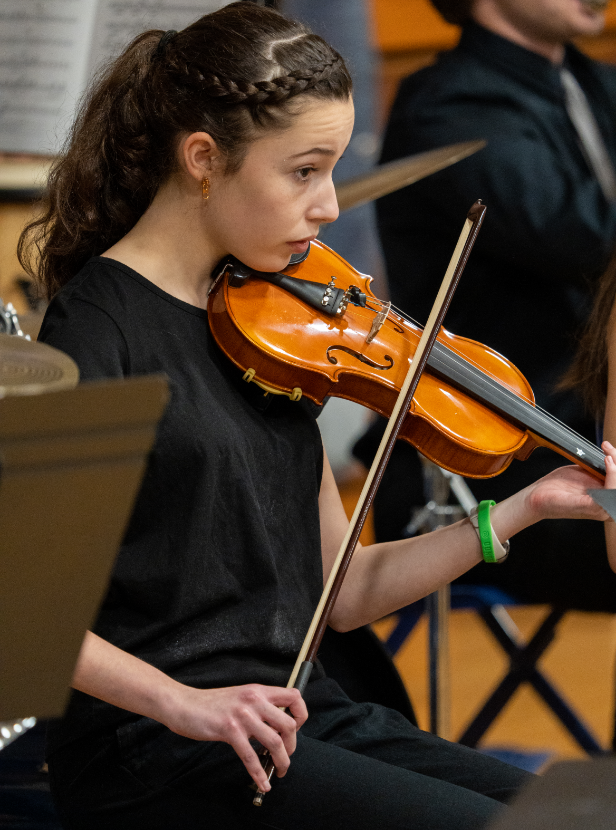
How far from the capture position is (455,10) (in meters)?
2.04

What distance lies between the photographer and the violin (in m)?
1.01

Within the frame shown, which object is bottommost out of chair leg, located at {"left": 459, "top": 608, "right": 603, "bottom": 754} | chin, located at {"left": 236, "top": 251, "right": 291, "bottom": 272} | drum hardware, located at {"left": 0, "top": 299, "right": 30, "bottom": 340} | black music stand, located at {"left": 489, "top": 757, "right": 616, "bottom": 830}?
chair leg, located at {"left": 459, "top": 608, "right": 603, "bottom": 754}

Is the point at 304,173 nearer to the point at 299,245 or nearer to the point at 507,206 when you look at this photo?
the point at 299,245

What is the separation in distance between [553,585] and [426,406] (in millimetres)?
669

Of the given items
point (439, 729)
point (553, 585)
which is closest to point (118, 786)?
point (439, 729)

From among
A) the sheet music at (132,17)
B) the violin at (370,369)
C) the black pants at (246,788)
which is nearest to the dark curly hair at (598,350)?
the violin at (370,369)

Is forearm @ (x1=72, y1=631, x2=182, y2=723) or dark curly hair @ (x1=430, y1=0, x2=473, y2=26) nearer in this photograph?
forearm @ (x1=72, y1=631, x2=182, y2=723)

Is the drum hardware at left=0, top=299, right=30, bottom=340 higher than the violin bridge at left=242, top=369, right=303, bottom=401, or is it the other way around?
the violin bridge at left=242, top=369, right=303, bottom=401

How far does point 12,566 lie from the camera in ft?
1.81

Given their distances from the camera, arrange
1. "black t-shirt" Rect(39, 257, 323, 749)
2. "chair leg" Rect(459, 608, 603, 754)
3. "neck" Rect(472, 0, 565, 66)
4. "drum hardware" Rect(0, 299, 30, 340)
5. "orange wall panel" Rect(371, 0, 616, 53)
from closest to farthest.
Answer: "black t-shirt" Rect(39, 257, 323, 749) → "drum hardware" Rect(0, 299, 30, 340) → "chair leg" Rect(459, 608, 603, 754) → "neck" Rect(472, 0, 565, 66) → "orange wall panel" Rect(371, 0, 616, 53)

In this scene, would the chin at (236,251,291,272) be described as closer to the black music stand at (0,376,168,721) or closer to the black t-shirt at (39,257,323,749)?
the black t-shirt at (39,257,323,749)

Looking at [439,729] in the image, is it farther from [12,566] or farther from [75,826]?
[12,566]

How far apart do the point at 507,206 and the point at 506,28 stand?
0.39 meters

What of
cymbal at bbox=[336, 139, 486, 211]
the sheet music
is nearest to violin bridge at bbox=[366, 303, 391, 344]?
cymbal at bbox=[336, 139, 486, 211]
